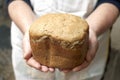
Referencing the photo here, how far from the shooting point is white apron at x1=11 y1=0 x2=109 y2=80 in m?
0.86

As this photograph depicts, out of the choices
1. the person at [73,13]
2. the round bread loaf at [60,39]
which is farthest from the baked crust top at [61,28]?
the person at [73,13]

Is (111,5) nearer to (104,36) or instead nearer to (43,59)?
(104,36)

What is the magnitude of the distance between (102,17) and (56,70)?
0.26 meters

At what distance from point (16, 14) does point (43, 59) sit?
9.9 inches

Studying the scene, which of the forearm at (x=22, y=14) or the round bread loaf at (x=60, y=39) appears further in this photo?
the forearm at (x=22, y=14)

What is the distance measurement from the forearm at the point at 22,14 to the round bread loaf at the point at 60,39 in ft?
0.54

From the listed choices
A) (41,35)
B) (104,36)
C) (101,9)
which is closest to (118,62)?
(104,36)

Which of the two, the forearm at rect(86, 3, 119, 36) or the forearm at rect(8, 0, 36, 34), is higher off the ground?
the forearm at rect(86, 3, 119, 36)

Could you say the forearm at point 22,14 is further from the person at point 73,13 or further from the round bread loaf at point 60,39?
the round bread loaf at point 60,39

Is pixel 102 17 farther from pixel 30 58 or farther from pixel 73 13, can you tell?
pixel 30 58

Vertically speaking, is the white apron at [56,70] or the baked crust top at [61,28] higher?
the baked crust top at [61,28]

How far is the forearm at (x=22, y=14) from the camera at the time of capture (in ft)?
2.74

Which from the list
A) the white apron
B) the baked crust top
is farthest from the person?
the baked crust top

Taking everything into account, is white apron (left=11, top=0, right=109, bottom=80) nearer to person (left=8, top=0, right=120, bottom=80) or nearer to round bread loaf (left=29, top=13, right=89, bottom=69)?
person (left=8, top=0, right=120, bottom=80)
